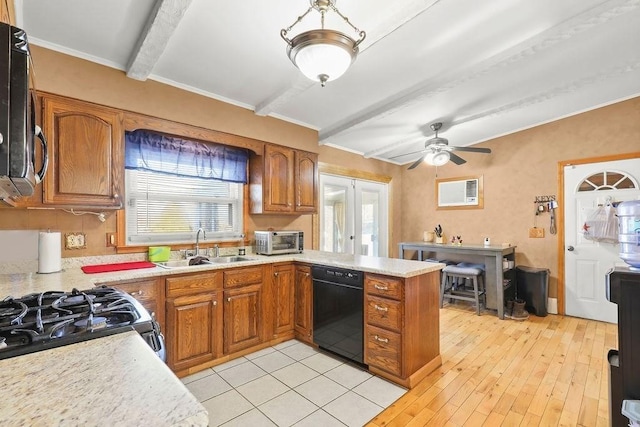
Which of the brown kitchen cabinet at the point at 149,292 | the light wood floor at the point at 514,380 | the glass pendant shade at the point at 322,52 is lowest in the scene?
the light wood floor at the point at 514,380

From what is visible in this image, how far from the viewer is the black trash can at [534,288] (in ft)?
13.2

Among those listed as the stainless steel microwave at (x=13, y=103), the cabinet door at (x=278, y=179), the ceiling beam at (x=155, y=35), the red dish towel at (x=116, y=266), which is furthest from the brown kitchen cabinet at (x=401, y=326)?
the ceiling beam at (x=155, y=35)

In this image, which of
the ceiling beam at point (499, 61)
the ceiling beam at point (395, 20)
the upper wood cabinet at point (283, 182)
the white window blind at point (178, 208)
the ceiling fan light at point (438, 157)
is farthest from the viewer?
the ceiling fan light at point (438, 157)

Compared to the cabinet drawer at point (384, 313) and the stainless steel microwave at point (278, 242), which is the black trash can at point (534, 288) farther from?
the stainless steel microwave at point (278, 242)

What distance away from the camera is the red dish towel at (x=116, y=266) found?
2.29 metres

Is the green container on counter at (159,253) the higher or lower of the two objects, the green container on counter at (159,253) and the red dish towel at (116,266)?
the higher

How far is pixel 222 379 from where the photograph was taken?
7.89 ft

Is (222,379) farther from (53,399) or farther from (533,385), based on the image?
(533,385)

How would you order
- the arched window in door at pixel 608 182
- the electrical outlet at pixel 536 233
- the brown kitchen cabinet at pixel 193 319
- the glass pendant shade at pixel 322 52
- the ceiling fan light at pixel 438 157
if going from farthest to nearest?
the electrical outlet at pixel 536 233 < the ceiling fan light at pixel 438 157 < the arched window in door at pixel 608 182 < the brown kitchen cabinet at pixel 193 319 < the glass pendant shade at pixel 322 52

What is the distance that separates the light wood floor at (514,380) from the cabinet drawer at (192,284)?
1.59 metres

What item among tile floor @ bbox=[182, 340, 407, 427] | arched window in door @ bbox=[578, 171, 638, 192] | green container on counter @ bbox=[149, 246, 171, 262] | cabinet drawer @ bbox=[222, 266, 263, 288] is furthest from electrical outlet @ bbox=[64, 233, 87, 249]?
arched window in door @ bbox=[578, 171, 638, 192]

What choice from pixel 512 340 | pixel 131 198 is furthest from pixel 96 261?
pixel 512 340

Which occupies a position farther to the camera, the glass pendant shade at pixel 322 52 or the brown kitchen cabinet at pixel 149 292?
the brown kitchen cabinet at pixel 149 292

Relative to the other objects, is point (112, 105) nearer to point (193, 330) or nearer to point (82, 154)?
point (82, 154)
